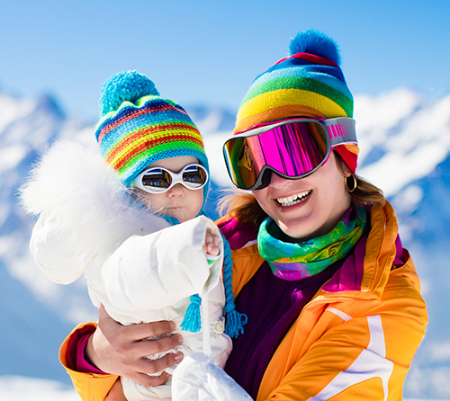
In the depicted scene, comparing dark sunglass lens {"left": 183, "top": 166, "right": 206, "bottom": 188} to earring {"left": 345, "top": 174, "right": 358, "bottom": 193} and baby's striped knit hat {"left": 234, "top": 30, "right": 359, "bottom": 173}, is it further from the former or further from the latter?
earring {"left": 345, "top": 174, "right": 358, "bottom": 193}

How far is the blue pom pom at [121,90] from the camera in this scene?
65.2 inches

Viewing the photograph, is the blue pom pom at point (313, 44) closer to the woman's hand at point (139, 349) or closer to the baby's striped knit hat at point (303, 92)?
the baby's striped knit hat at point (303, 92)

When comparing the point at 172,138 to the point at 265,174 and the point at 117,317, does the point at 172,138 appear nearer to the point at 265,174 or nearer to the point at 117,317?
the point at 265,174

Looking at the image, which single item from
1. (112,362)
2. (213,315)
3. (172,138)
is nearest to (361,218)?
(213,315)

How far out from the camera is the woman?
4.07 feet

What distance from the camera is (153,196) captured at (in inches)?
60.2

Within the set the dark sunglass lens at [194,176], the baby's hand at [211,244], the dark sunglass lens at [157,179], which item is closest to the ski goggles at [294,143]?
the dark sunglass lens at [194,176]

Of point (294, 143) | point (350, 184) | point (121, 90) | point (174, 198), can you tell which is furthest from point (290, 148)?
point (121, 90)

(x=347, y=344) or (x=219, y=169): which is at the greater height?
(x=219, y=169)

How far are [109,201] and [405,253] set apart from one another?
1.24 metres

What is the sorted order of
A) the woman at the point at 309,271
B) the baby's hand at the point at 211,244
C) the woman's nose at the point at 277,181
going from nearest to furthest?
the baby's hand at the point at 211,244 < the woman at the point at 309,271 < the woman's nose at the point at 277,181

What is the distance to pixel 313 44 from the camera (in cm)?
179

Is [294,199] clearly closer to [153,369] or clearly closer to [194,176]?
[194,176]

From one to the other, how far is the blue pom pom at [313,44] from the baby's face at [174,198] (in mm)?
751
